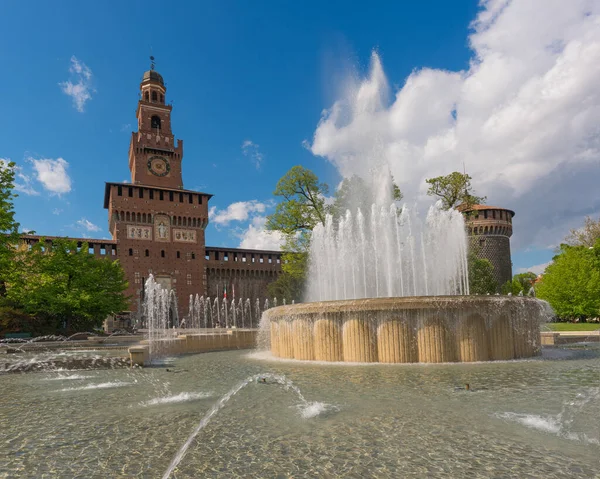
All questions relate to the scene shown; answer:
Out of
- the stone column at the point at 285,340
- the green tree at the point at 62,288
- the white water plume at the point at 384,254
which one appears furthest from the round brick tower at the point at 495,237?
the stone column at the point at 285,340

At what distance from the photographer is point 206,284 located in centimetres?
4434

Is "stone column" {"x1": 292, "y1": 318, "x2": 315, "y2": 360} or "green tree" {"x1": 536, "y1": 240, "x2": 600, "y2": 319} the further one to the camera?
"green tree" {"x1": 536, "y1": 240, "x2": 600, "y2": 319}

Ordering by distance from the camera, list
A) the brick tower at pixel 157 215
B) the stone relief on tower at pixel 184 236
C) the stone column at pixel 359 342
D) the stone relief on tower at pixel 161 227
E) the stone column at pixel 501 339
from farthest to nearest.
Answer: the stone relief on tower at pixel 184 236
the stone relief on tower at pixel 161 227
the brick tower at pixel 157 215
the stone column at pixel 359 342
the stone column at pixel 501 339

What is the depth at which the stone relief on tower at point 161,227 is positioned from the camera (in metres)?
42.4

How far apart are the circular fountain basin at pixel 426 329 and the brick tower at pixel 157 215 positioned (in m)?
32.7

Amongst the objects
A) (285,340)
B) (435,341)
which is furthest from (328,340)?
(435,341)

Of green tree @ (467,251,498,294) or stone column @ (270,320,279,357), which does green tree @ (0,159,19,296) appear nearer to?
stone column @ (270,320,279,357)

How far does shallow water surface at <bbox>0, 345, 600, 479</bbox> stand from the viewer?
3670mm

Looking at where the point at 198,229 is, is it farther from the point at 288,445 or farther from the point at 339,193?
the point at 288,445

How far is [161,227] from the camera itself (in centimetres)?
4269

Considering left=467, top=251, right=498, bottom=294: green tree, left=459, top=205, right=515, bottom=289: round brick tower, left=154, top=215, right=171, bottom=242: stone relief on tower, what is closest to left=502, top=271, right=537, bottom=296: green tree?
left=459, top=205, right=515, bottom=289: round brick tower

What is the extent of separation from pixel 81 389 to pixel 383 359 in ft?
19.6

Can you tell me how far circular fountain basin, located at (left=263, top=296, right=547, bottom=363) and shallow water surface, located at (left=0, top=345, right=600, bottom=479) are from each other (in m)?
1.68

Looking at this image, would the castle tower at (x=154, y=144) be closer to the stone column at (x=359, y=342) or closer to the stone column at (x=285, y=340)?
the stone column at (x=285, y=340)
